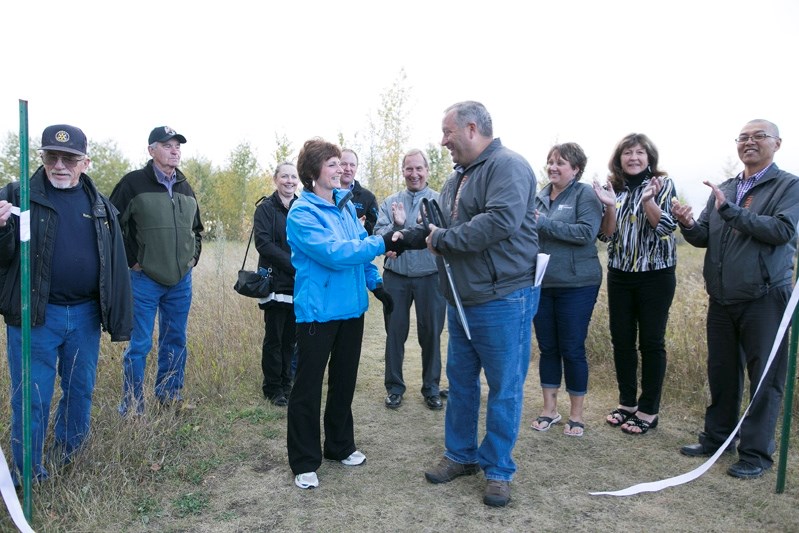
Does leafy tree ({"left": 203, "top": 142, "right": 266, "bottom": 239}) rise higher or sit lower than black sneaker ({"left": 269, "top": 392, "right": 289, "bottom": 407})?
higher

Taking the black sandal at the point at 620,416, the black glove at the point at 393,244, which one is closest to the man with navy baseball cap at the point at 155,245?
the black glove at the point at 393,244

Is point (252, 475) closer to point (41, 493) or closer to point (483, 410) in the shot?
point (41, 493)

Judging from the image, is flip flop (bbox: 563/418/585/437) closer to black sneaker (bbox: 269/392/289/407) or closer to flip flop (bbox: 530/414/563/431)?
flip flop (bbox: 530/414/563/431)

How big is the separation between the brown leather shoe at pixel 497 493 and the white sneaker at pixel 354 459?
0.92 meters

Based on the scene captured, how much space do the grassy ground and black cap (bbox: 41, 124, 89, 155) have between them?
174cm

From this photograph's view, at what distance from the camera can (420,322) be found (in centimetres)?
528

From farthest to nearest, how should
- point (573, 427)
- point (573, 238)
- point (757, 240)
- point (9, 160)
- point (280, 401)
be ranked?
1. point (9, 160)
2. point (280, 401)
3. point (573, 427)
4. point (573, 238)
5. point (757, 240)

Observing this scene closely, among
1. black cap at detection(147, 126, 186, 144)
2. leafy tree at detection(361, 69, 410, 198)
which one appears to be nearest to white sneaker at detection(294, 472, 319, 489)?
black cap at detection(147, 126, 186, 144)

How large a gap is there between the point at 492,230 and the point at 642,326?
80.0 inches

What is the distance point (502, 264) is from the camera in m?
3.39

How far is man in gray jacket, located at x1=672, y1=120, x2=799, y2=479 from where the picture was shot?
3740 mm

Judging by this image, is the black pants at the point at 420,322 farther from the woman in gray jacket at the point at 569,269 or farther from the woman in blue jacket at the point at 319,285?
the woman in blue jacket at the point at 319,285

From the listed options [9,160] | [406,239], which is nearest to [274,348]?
[406,239]

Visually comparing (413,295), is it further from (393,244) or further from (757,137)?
(757,137)
